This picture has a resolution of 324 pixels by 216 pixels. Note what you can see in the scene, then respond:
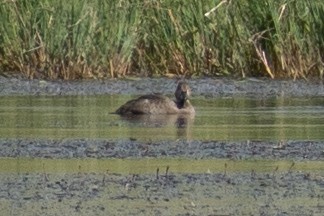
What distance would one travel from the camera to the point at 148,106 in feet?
52.1

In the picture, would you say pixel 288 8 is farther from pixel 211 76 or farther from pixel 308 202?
pixel 308 202

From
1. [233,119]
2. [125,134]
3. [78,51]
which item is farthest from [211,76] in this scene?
[125,134]

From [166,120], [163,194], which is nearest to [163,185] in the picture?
[163,194]

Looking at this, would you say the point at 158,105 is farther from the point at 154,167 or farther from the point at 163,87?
the point at 154,167

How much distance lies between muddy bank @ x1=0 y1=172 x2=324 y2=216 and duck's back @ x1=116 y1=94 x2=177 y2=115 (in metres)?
5.26

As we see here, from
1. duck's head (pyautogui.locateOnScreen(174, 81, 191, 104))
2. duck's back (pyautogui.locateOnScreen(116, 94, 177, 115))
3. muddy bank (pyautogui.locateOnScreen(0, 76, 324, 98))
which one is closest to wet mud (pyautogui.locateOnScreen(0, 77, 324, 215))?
duck's back (pyautogui.locateOnScreen(116, 94, 177, 115))

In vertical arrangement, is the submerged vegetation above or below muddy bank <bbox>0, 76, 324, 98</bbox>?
above

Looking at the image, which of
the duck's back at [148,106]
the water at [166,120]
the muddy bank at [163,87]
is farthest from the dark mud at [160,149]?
the muddy bank at [163,87]

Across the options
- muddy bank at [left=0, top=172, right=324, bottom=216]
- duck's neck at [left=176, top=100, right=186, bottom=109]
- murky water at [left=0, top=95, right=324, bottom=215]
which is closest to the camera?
muddy bank at [left=0, top=172, right=324, bottom=216]

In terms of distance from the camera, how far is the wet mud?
9.00 meters

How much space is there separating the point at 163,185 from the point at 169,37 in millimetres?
10020

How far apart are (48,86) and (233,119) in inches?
192

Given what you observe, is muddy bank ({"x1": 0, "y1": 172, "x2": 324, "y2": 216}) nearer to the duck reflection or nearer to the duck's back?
the duck reflection

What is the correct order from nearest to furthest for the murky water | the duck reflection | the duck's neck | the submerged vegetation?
the murky water, the duck reflection, the duck's neck, the submerged vegetation
